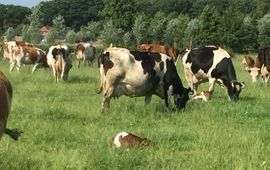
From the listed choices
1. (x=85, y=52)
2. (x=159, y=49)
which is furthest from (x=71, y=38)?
(x=159, y=49)

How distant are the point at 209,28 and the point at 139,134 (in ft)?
195

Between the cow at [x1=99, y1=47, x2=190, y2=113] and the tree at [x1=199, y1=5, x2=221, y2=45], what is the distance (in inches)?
2097

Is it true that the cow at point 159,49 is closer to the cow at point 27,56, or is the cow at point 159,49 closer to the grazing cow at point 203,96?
the cow at point 27,56

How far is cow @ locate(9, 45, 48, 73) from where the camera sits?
28203 mm


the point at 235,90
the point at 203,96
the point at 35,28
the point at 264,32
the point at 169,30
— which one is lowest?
the point at 169,30

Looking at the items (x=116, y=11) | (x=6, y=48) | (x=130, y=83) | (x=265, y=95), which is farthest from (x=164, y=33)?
(x=130, y=83)

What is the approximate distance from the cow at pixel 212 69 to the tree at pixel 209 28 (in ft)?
161

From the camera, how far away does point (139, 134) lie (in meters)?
9.51

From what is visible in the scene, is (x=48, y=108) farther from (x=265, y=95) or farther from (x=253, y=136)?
(x=265, y=95)

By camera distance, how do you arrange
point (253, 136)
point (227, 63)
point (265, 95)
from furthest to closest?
point (265, 95) < point (227, 63) < point (253, 136)

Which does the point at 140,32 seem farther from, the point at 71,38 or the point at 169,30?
the point at 71,38

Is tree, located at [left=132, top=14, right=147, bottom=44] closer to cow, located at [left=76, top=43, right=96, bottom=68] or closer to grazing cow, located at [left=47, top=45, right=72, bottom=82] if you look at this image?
cow, located at [left=76, top=43, right=96, bottom=68]

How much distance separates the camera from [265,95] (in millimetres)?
18062

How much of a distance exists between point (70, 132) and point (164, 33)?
60.2 meters
